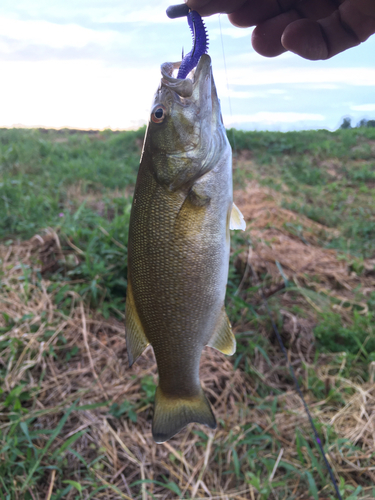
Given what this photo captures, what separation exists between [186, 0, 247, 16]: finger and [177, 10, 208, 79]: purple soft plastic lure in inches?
10.4

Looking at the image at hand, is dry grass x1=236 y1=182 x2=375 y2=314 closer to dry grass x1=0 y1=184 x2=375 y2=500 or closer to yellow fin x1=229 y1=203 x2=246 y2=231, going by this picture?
dry grass x1=0 y1=184 x2=375 y2=500

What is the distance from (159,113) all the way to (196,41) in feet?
0.80

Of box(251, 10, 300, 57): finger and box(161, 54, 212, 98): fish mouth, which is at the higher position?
box(251, 10, 300, 57): finger

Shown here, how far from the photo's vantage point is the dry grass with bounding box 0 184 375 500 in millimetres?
2135

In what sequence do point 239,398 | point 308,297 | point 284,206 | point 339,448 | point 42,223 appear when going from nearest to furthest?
point 339,448 → point 239,398 → point 308,297 → point 42,223 → point 284,206

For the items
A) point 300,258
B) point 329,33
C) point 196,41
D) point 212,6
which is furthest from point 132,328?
point 300,258

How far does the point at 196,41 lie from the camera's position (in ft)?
3.86

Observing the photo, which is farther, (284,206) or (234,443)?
(284,206)

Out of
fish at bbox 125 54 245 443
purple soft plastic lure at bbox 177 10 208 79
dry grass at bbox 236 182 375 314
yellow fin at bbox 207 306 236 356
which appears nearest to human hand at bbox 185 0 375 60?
purple soft plastic lure at bbox 177 10 208 79

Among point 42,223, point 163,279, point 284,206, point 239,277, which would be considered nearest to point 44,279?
point 42,223

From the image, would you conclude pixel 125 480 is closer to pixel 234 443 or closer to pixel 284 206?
pixel 234 443

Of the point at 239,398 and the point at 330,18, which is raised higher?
the point at 330,18

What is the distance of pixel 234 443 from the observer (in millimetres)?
2223

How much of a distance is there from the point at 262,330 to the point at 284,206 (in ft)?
10.6
